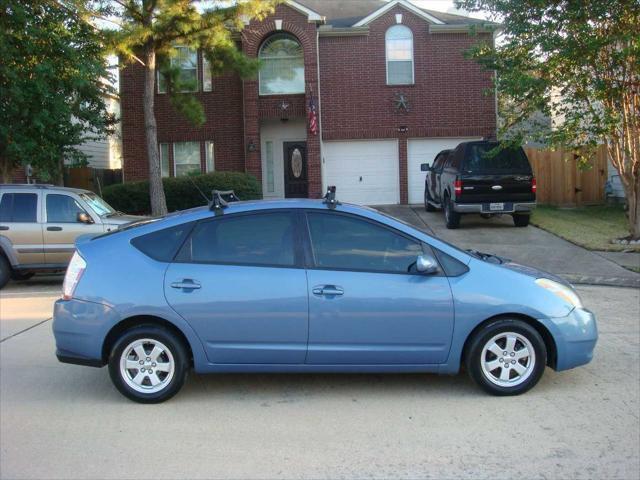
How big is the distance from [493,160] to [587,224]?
3.70m

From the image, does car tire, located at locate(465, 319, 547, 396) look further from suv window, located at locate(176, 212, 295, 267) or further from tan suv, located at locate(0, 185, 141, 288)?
tan suv, located at locate(0, 185, 141, 288)

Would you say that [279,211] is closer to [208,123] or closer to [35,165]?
[35,165]

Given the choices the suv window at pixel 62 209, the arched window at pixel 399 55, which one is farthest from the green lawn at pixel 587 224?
the suv window at pixel 62 209

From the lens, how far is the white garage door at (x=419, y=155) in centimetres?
2303

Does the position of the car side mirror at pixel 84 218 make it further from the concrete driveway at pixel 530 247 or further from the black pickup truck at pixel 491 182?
the black pickup truck at pixel 491 182

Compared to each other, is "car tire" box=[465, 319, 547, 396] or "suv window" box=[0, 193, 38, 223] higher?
"suv window" box=[0, 193, 38, 223]

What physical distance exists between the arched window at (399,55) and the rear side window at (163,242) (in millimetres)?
18316

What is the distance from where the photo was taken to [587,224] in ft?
59.6

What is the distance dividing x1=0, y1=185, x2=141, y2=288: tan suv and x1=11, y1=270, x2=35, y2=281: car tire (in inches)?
3.5

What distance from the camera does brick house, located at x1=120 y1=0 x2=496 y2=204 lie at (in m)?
22.4

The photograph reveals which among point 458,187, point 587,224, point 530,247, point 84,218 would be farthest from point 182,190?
point 587,224

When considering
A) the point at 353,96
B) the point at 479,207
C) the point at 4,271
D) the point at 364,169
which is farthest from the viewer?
the point at 364,169

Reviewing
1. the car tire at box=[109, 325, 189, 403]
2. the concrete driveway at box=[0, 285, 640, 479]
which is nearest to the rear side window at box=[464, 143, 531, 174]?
the concrete driveway at box=[0, 285, 640, 479]

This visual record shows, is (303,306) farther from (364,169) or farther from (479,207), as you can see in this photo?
(364,169)
